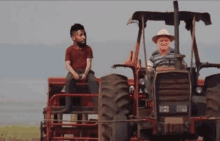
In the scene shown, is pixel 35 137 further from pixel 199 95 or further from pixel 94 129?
pixel 199 95

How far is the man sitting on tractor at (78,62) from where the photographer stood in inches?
390

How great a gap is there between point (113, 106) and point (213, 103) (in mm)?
1805

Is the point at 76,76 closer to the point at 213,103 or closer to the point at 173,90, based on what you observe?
the point at 173,90

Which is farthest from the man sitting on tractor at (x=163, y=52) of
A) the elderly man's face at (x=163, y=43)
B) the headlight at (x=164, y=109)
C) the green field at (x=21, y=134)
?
the green field at (x=21, y=134)

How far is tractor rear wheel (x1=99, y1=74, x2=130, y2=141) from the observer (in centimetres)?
790

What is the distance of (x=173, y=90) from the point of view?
26.7ft

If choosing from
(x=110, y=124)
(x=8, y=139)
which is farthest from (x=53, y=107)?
(x=8, y=139)

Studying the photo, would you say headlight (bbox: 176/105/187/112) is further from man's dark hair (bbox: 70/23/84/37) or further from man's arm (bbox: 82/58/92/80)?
man's dark hair (bbox: 70/23/84/37)

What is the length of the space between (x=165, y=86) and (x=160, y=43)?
1367 millimetres

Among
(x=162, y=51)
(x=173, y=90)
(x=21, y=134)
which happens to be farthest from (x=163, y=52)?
(x=21, y=134)

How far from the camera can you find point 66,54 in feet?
33.7

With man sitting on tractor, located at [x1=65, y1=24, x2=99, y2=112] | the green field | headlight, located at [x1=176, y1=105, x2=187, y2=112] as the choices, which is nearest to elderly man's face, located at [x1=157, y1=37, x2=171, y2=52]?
headlight, located at [x1=176, y1=105, x2=187, y2=112]

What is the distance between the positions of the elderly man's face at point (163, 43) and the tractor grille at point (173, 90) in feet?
3.94

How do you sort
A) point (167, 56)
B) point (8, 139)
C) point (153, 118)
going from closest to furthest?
1. point (153, 118)
2. point (167, 56)
3. point (8, 139)
